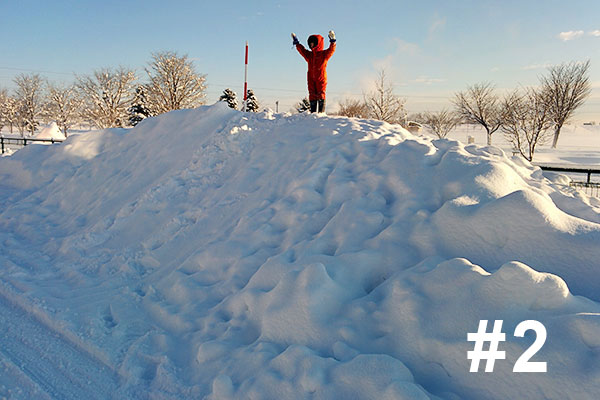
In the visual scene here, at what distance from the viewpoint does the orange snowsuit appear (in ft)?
26.5

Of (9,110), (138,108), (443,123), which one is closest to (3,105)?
(9,110)

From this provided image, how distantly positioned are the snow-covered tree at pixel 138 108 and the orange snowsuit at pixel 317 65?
37188 mm

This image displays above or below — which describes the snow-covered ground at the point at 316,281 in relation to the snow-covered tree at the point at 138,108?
below

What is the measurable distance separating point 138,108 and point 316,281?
44462mm

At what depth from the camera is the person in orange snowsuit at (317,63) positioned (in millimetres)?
8047

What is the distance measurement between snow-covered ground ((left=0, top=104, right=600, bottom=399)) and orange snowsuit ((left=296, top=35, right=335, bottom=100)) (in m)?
1.83

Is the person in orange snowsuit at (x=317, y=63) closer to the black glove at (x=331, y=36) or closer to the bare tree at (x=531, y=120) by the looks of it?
the black glove at (x=331, y=36)

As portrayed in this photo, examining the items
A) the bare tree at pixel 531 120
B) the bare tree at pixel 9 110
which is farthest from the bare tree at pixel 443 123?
the bare tree at pixel 9 110

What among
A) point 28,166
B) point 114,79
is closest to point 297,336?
point 28,166

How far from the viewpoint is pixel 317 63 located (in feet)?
26.7

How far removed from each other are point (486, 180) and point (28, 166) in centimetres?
1064

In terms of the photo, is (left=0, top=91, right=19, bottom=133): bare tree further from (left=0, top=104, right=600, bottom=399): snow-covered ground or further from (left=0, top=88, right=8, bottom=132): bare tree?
(left=0, top=104, right=600, bottom=399): snow-covered ground

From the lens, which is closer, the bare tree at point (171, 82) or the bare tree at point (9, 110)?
the bare tree at point (171, 82)

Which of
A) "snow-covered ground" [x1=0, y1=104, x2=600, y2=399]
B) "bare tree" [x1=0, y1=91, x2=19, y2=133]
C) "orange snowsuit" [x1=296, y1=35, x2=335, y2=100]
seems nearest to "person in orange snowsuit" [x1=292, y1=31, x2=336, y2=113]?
"orange snowsuit" [x1=296, y1=35, x2=335, y2=100]
